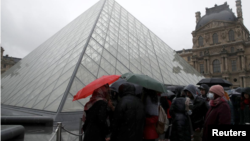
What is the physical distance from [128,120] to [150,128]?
0.55 metres

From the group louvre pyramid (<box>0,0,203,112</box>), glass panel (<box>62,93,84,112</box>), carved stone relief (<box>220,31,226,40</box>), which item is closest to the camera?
glass panel (<box>62,93,84,112</box>)

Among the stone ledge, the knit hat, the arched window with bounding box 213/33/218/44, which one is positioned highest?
the arched window with bounding box 213/33/218/44

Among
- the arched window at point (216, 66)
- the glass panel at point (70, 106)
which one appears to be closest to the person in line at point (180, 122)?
the glass panel at point (70, 106)

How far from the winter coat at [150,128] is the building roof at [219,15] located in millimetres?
52632

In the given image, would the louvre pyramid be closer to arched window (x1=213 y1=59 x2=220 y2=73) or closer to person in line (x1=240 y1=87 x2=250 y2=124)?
person in line (x1=240 y1=87 x2=250 y2=124)

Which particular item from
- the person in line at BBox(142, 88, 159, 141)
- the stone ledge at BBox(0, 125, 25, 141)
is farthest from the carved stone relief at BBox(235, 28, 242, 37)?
the stone ledge at BBox(0, 125, 25, 141)

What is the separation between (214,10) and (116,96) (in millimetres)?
59948

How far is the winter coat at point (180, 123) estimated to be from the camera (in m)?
2.96

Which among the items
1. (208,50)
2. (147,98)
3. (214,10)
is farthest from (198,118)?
(214,10)

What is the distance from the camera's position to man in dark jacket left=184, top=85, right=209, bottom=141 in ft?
10.9

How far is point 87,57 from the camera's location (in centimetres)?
809

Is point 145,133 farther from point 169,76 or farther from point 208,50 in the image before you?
point 208,50

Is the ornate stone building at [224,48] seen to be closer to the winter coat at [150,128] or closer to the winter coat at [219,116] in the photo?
the winter coat at [219,116]

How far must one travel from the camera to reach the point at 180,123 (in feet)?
9.80
